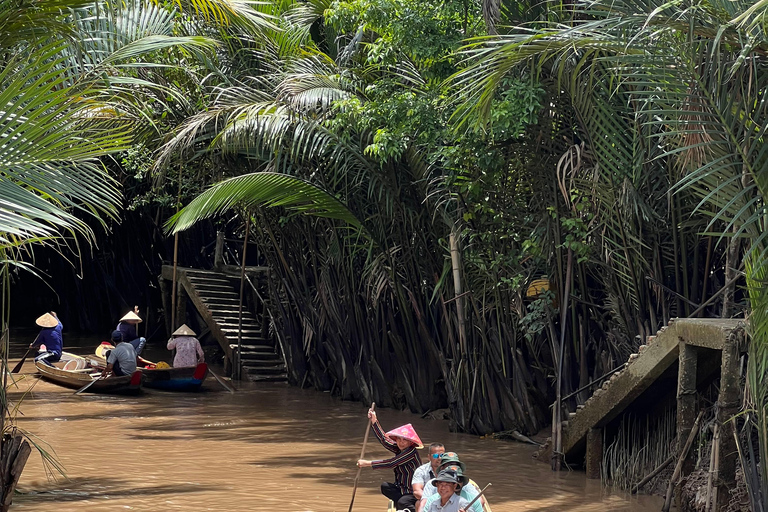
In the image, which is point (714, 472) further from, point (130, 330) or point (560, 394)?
point (130, 330)

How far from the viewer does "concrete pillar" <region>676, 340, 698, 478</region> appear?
28.1 feet

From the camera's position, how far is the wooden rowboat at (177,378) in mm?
16438

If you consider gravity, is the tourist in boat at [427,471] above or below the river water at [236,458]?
above

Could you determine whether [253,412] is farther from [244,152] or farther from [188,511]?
[188,511]

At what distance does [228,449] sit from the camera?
11719 millimetres

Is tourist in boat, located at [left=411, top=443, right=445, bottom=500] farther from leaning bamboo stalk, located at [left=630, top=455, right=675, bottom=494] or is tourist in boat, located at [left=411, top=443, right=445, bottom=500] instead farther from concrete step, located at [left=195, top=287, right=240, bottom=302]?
concrete step, located at [left=195, top=287, right=240, bottom=302]

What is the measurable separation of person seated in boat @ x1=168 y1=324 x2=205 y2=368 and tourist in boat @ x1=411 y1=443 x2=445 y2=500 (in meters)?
10.3

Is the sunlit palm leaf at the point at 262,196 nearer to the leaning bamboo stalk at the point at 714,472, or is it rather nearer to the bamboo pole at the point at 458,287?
the bamboo pole at the point at 458,287

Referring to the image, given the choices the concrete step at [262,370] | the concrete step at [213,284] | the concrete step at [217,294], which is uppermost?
the concrete step at [213,284]

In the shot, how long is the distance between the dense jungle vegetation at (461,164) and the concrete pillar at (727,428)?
43cm

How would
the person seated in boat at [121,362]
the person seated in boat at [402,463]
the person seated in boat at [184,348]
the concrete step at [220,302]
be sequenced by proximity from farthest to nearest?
the concrete step at [220,302] → the person seated in boat at [184,348] → the person seated in boat at [121,362] → the person seated in boat at [402,463]

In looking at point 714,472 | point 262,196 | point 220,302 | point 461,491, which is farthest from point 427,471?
point 220,302

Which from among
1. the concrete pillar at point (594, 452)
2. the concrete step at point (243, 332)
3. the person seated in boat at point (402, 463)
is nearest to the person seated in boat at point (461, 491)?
the person seated in boat at point (402, 463)

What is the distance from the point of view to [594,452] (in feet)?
32.7
